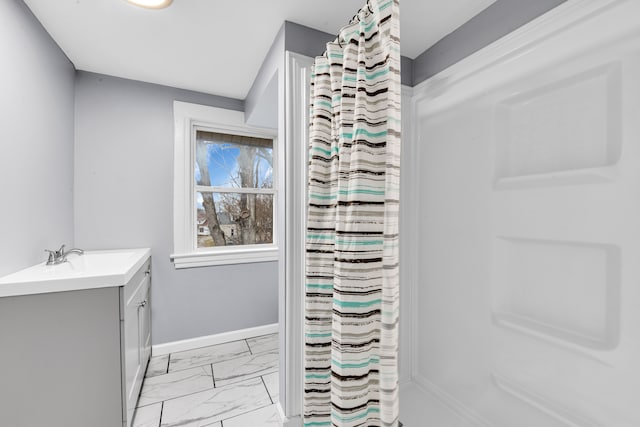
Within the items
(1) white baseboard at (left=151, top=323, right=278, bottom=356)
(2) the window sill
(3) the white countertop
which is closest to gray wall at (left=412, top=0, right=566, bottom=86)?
(2) the window sill

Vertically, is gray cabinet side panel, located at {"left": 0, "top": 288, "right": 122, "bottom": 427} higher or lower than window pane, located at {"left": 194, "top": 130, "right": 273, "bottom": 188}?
lower

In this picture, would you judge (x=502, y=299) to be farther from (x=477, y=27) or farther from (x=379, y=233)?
(x=477, y=27)

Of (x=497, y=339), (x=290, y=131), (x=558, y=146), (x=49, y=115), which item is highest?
(x=49, y=115)

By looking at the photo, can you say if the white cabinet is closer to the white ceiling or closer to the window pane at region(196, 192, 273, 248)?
the window pane at region(196, 192, 273, 248)

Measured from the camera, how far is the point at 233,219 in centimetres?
256

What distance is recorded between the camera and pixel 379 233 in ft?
3.28

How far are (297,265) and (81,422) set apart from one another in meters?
1.13

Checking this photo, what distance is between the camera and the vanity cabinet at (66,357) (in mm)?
1105

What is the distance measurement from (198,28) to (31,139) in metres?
1.05

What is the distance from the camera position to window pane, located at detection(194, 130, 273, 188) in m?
2.44

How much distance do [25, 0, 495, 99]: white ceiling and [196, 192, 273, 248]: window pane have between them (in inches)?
41.6

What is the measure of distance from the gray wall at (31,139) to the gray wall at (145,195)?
13cm

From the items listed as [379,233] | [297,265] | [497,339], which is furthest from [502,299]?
[297,265]

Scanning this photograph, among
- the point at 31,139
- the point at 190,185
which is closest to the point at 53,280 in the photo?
the point at 31,139
